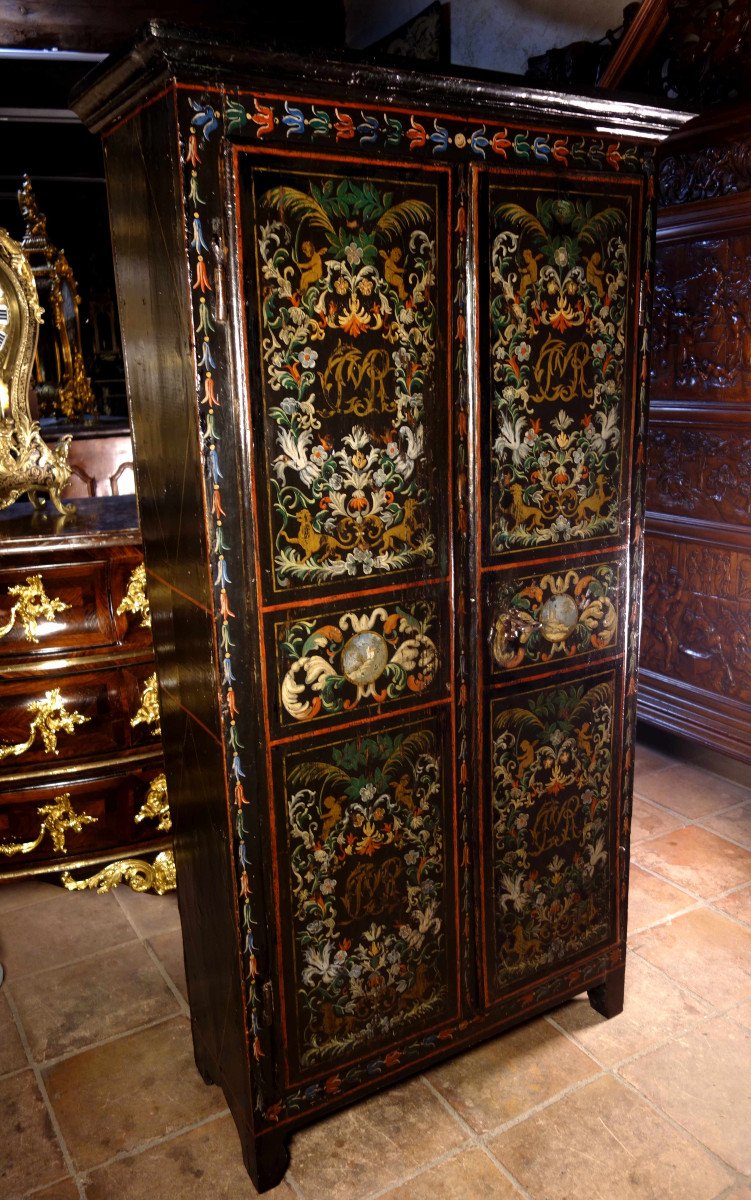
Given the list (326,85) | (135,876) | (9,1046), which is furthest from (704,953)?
(326,85)

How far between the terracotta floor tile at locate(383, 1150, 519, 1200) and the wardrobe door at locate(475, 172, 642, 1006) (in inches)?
13.6

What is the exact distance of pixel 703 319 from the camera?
326 cm

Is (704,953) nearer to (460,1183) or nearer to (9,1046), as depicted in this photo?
(460,1183)

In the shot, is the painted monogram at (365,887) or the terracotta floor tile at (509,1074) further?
the terracotta floor tile at (509,1074)

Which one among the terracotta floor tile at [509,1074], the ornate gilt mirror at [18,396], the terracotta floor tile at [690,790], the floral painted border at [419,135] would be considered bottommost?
the terracotta floor tile at [690,790]

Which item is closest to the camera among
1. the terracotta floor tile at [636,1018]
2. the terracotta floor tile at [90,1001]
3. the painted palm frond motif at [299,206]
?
the painted palm frond motif at [299,206]

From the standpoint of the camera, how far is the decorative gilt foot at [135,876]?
2.90 meters

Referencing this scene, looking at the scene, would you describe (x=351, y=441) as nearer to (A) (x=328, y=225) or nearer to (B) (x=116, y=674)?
(A) (x=328, y=225)

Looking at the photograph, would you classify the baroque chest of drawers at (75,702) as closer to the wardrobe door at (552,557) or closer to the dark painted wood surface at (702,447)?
the wardrobe door at (552,557)

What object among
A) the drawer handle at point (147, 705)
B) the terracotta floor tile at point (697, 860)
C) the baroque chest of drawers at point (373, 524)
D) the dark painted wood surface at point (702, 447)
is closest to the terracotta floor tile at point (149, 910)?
the drawer handle at point (147, 705)

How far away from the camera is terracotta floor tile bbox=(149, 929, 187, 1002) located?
100 inches

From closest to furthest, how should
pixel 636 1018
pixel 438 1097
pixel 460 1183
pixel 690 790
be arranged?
pixel 460 1183 < pixel 438 1097 < pixel 636 1018 < pixel 690 790

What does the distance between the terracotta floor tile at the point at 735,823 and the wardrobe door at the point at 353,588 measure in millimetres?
1551

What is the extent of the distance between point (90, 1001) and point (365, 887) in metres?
1.09
